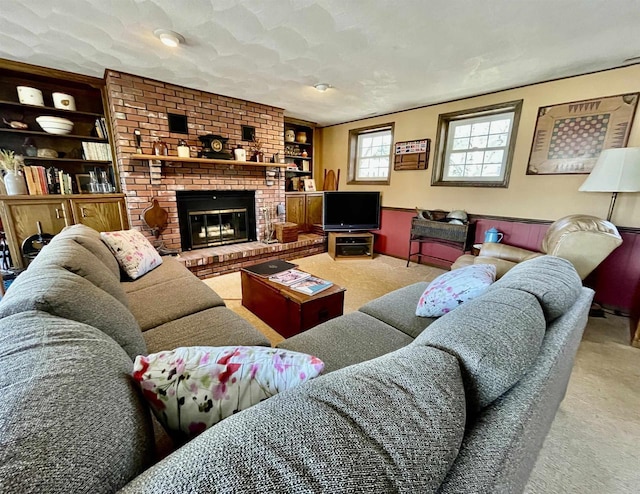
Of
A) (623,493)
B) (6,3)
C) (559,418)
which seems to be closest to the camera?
(623,493)

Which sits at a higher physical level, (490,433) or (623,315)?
(490,433)

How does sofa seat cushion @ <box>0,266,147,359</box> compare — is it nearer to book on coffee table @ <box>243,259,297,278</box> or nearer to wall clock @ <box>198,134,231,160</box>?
book on coffee table @ <box>243,259,297,278</box>

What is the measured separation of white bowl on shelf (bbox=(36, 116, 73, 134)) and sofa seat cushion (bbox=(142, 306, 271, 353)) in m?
2.92

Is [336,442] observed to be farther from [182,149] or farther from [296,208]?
[296,208]

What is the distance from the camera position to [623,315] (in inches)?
101

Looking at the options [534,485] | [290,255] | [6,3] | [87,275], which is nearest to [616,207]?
[534,485]

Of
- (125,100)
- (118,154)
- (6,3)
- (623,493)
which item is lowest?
(623,493)

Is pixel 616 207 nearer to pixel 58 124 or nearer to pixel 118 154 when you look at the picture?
pixel 118 154

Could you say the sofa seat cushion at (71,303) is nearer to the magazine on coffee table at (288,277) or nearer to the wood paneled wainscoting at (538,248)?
the magazine on coffee table at (288,277)

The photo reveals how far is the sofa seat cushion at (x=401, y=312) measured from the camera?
1.41m

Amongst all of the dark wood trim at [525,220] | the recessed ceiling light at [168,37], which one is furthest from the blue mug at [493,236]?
the recessed ceiling light at [168,37]

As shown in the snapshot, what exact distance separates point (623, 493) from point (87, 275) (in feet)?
8.04

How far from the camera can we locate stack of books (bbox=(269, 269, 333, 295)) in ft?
6.33

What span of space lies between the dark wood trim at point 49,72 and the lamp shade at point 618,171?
4959 mm
